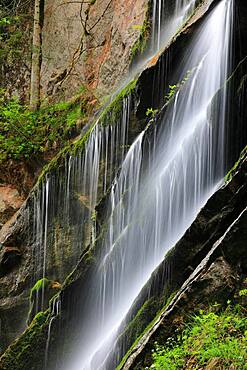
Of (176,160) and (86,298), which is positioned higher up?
(176,160)

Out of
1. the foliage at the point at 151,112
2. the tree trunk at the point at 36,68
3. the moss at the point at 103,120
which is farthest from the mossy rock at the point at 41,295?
the tree trunk at the point at 36,68

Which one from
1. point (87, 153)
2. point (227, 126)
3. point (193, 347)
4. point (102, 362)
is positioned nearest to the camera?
point (193, 347)

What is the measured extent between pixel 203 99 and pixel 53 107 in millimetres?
6319

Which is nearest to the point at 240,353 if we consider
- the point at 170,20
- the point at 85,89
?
the point at 170,20

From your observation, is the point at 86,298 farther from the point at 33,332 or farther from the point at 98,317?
the point at 33,332

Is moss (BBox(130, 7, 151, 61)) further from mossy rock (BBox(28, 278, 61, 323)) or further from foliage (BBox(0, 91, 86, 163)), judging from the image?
mossy rock (BBox(28, 278, 61, 323))

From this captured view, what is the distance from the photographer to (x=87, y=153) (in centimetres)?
1072

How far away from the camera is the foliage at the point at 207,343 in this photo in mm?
4672

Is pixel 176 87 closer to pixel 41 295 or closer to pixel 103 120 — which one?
pixel 103 120

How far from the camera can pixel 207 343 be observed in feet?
16.2

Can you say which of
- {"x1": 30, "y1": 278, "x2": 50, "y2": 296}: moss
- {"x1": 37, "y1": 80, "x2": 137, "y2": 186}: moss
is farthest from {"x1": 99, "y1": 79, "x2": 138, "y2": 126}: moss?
{"x1": 30, "y1": 278, "x2": 50, "y2": 296}: moss

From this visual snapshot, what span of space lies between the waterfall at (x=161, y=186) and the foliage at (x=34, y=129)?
12.1 feet

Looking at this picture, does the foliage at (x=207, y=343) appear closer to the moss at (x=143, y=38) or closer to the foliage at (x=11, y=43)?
the moss at (x=143, y=38)

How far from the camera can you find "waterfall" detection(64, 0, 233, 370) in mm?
7492
